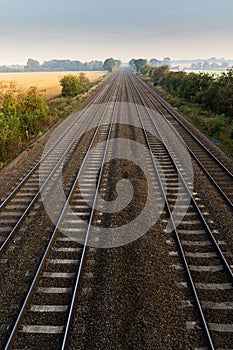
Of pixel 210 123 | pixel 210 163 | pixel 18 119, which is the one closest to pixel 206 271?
pixel 210 163

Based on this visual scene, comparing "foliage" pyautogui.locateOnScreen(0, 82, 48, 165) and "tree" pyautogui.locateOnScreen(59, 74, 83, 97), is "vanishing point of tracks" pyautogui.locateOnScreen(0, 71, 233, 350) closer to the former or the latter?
"foliage" pyautogui.locateOnScreen(0, 82, 48, 165)

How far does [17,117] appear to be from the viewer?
66.5ft

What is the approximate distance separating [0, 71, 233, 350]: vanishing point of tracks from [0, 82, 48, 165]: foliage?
8.93ft

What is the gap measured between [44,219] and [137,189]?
163 inches

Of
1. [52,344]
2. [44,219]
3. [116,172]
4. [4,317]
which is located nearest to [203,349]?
[52,344]

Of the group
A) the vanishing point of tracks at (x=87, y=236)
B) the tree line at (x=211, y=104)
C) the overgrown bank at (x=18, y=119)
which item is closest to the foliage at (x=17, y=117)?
the overgrown bank at (x=18, y=119)

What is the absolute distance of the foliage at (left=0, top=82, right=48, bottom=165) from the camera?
57.0 ft

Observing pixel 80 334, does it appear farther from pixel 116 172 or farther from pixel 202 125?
pixel 202 125

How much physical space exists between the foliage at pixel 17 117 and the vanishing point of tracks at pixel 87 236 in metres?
2.72

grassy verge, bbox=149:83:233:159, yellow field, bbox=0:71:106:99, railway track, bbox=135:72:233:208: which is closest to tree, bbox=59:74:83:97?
yellow field, bbox=0:71:106:99

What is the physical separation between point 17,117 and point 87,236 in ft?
48.0

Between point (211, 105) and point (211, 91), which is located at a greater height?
point (211, 91)

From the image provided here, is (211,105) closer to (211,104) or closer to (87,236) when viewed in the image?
(211,104)

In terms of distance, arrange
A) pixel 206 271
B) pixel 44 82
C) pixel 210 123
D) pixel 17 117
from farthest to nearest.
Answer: pixel 44 82 < pixel 210 123 < pixel 17 117 < pixel 206 271
